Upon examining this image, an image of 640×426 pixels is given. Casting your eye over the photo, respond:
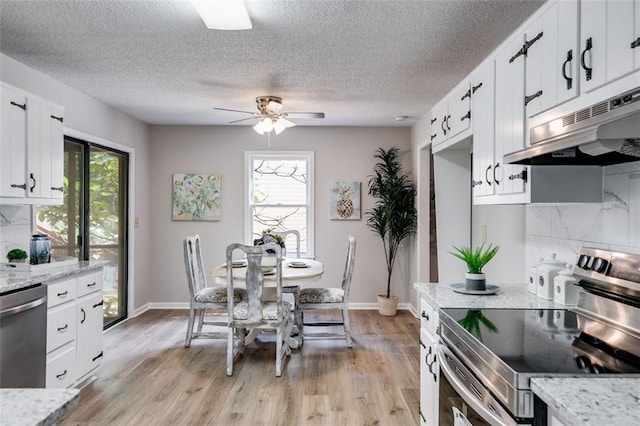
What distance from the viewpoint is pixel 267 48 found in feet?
9.39

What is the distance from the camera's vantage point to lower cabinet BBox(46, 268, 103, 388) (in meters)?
2.62

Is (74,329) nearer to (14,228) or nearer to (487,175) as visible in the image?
(14,228)

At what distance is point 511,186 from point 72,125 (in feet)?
12.5

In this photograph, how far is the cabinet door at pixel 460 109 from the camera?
101 inches

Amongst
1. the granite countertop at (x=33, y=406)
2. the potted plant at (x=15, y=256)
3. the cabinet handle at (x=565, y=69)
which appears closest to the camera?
the granite countertop at (x=33, y=406)

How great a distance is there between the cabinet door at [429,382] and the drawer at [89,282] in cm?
242

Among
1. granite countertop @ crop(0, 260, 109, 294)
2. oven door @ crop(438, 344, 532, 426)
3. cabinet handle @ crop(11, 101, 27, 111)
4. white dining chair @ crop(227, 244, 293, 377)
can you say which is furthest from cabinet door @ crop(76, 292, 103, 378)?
oven door @ crop(438, 344, 532, 426)

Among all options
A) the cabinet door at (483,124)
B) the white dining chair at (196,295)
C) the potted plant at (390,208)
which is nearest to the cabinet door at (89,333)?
the white dining chair at (196,295)

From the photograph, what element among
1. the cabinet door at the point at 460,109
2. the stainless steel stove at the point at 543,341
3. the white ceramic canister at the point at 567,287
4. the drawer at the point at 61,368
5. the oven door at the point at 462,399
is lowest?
the drawer at the point at 61,368

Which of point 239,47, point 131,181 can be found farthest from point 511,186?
point 131,181

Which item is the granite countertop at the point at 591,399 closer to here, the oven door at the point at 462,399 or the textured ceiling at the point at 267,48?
the oven door at the point at 462,399

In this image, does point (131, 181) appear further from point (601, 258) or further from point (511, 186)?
point (601, 258)

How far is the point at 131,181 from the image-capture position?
16.4 feet

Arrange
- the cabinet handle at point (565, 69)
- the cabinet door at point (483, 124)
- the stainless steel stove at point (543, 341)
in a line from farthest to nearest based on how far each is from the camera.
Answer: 1. the cabinet door at point (483, 124)
2. the cabinet handle at point (565, 69)
3. the stainless steel stove at point (543, 341)
